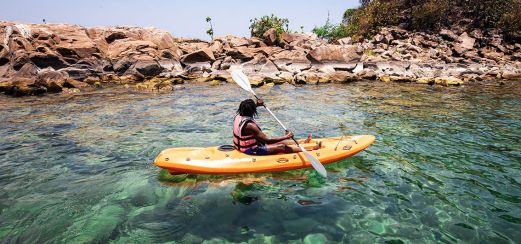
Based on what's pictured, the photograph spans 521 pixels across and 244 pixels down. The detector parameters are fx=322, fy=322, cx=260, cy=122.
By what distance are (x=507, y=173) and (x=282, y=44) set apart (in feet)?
84.5

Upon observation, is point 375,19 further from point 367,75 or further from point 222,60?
point 222,60

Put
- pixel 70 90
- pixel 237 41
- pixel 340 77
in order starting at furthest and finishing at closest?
pixel 237 41
pixel 340 77
pixel 70 90

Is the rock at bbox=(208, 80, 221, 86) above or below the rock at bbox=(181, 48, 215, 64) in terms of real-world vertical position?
below

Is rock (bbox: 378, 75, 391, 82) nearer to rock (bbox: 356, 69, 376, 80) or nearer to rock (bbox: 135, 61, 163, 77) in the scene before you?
rock (bbox: 356, 69, 376, 80)

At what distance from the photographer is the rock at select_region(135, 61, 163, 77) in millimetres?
23109

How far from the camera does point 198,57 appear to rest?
25938 mm

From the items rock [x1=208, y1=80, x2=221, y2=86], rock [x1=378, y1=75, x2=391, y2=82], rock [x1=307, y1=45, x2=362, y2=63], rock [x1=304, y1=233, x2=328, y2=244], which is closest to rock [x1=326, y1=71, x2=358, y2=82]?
rock [x1=378, y1=75, x2=391, y2=82]

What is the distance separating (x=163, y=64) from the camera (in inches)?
979

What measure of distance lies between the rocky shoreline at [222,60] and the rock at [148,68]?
7cm

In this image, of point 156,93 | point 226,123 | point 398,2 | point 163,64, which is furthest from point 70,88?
point 398,2

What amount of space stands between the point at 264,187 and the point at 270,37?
85.9 feet

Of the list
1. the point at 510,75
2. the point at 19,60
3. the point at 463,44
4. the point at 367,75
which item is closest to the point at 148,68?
the point at 19,60

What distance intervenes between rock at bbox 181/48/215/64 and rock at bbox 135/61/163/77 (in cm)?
294

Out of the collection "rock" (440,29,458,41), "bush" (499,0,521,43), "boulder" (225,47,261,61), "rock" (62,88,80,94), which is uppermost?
"bush" (499,0,521,43)
